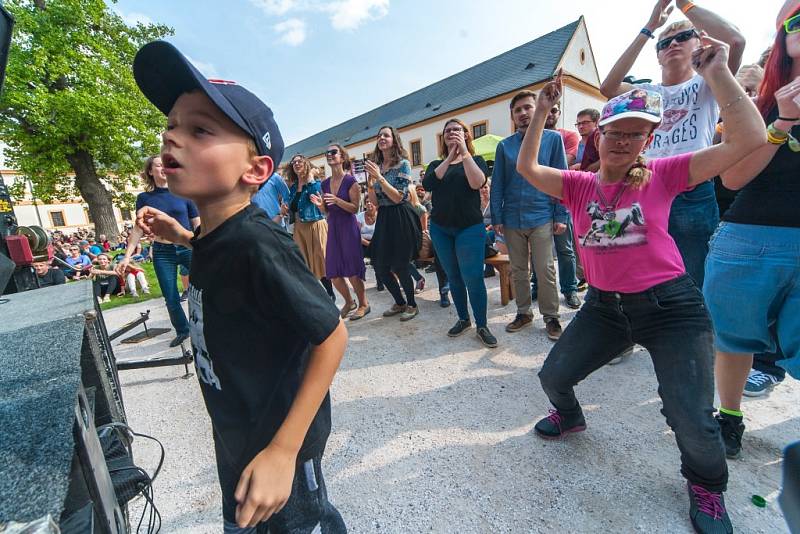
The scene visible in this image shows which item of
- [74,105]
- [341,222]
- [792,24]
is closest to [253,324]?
[792,24]

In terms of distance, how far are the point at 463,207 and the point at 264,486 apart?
9.49 ft

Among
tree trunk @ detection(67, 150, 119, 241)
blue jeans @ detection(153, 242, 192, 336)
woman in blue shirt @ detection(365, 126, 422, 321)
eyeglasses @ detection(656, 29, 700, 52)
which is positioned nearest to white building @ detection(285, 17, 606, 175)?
tree trunk @ detection(67, 150, 119, 241)

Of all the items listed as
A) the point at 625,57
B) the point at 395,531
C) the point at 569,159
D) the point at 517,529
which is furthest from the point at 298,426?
the point at 569,159

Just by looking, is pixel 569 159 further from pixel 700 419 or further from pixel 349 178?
pixel 700 419

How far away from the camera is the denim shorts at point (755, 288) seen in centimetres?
152

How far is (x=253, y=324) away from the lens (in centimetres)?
96

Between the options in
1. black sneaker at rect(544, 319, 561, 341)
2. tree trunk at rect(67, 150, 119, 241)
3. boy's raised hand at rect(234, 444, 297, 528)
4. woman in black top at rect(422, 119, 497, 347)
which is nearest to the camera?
boy's raised hand at rect(234, 444, 297, 528)

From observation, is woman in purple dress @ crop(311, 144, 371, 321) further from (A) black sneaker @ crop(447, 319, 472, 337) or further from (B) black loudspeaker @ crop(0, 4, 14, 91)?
(B) black loudspeaker @ crop(0, 4, 14, 91)

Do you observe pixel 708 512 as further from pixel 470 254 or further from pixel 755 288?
pixel 470 254

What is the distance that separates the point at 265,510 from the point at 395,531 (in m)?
1.10

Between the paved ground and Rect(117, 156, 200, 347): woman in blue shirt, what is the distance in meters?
0.94

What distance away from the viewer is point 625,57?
2.64m

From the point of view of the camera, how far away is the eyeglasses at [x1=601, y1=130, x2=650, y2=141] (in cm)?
164

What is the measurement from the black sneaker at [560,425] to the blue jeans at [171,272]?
12.0 ft
